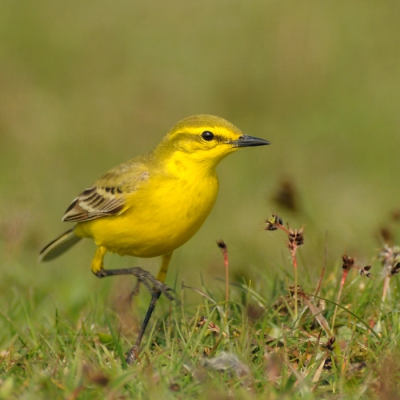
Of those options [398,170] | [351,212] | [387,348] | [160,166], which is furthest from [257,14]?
[387,348]

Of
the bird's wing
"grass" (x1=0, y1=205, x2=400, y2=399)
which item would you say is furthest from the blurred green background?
"grass" (x1=0, y1=205, x2=400, y2=399)

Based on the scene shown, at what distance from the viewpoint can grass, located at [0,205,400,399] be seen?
14.5ft

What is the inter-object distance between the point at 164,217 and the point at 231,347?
4.16ft

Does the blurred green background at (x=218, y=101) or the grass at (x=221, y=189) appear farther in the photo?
the blurred green background at (x=218, y=101)

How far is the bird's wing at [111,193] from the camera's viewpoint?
629 centimetres

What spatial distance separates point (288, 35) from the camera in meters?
14.6

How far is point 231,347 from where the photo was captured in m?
5.02

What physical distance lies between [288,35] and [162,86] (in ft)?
7.97

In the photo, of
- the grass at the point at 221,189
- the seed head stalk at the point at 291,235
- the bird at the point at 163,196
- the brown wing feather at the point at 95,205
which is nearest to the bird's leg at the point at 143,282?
the bird at the point at 163,196

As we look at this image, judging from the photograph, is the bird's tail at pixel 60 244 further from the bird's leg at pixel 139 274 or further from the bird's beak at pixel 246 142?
the bird's beak at pixel 246 142

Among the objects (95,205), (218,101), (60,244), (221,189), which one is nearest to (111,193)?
(95,205)

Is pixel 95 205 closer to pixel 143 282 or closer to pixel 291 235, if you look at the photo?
pixel 143 282

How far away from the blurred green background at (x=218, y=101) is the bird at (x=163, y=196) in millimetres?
2049

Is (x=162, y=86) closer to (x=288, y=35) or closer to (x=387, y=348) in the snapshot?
(x=288, y=35)
